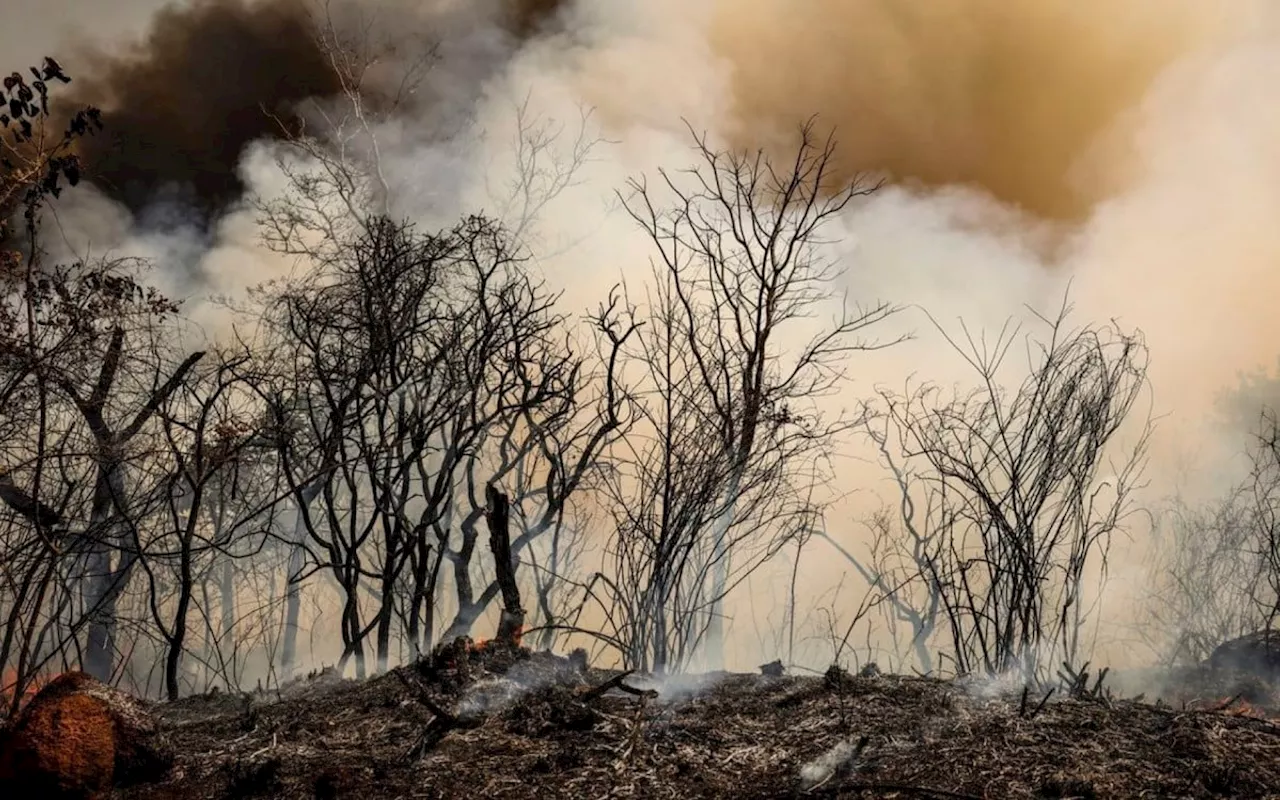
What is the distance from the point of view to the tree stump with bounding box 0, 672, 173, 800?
10.8ft

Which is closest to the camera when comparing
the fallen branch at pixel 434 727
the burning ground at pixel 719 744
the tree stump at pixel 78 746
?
the burning ground at pixel 719 744

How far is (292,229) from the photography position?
14609 millimetres

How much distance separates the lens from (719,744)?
341cm

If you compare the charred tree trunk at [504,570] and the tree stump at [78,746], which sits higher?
the charred tree trunk at [504,570]

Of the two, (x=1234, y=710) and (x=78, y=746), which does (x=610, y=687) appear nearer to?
(x=78, y=746)

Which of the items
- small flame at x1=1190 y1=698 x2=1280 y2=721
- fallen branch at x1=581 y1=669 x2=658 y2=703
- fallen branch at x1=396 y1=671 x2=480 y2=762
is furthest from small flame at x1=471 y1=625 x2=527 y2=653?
small flame at x1=1190 y1=698 x2=1280 y2=721

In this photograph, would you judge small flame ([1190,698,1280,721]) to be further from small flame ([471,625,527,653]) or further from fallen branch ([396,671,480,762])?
small flame ([471,625,527,653])

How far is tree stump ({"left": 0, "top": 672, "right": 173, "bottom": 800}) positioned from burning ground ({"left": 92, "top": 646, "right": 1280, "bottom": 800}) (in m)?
0.11

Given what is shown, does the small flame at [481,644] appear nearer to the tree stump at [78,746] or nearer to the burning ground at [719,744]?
the burning ground at [719,744]

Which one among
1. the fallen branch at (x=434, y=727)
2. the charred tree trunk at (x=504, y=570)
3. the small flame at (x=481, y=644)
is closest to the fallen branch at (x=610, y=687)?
the fallen branch at (x=434, y=727)

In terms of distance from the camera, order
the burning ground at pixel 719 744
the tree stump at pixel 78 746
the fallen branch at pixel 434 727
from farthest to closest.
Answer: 1. the fallen branch at pixel 434 727
2. the tree stump at pixel 78 746
3. the burning ground at pixel 719 744

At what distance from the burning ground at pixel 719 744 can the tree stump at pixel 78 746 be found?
0.11 meters

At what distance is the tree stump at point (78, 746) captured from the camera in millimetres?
3279

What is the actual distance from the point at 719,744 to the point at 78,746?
2.59 meters
